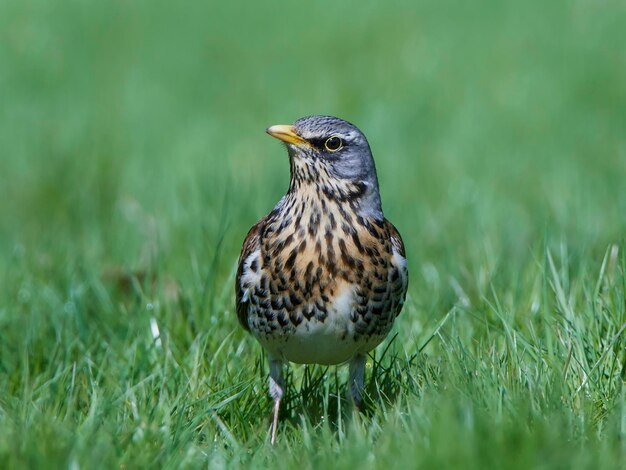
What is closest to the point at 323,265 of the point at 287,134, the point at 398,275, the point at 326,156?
the point at 398,275

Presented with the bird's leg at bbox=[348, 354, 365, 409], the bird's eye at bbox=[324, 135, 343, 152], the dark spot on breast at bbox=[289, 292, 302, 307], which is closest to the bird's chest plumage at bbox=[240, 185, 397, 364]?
the dark spot on breast at bbox=[289, 292, 302, 307]

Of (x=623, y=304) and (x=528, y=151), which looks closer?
(x=623, y=304)

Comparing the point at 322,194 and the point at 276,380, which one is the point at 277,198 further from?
the point at 276,380

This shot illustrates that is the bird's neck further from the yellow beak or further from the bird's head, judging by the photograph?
the yellow beak

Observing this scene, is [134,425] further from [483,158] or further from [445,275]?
[483,158]

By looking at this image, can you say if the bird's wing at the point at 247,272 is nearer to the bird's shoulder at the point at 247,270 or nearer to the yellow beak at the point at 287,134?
the bird's shoulder at the point at 247,270

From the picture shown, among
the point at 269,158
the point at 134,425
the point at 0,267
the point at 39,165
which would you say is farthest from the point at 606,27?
the point at 134,425
